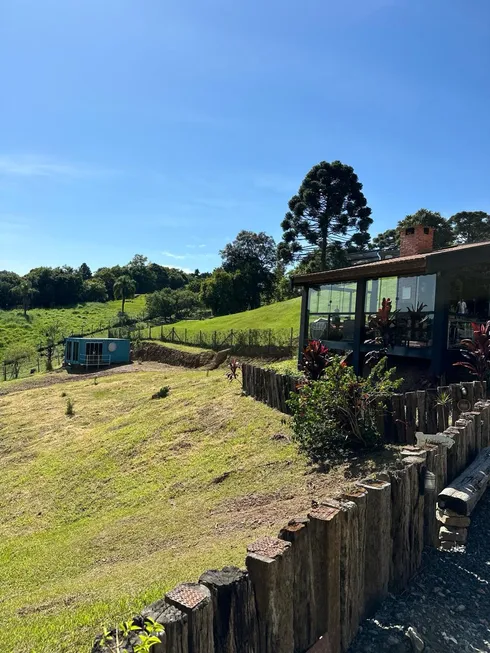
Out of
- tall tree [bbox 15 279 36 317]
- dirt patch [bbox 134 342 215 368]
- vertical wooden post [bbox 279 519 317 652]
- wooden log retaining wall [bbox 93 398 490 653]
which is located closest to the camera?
wooden log retaining wall [bbox 93 398 490 653]

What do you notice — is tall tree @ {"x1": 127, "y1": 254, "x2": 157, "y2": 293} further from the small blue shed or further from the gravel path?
the gravel path

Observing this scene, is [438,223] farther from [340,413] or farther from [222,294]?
[340,413]

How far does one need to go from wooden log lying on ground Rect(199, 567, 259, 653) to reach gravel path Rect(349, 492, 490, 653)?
39.5 inches

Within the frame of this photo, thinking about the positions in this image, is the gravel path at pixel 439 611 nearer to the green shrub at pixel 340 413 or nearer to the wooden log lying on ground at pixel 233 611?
the wooden log lying on ground at pixel 233 611

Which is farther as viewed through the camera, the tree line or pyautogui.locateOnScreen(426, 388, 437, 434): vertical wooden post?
the tree line

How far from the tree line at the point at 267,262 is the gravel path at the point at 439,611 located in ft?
80.4

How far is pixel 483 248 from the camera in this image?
1153 centimetres

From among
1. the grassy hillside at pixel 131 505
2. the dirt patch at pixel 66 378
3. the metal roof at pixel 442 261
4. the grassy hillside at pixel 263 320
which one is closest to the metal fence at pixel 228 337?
the grassy hillside at pixel 263 320

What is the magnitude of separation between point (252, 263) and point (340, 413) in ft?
165

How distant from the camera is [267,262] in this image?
5884cm

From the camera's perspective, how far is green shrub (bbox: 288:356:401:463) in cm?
707

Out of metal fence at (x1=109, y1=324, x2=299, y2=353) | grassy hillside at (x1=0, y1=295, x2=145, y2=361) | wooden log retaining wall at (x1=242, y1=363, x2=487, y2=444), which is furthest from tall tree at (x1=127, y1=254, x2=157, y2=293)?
wooden log retaining wall at (x1=242, y1=363, x2=487, y2=444)

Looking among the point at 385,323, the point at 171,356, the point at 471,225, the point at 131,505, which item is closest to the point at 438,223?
the point at 471,225

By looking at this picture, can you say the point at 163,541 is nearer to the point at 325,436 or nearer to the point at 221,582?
the point at 325,436
